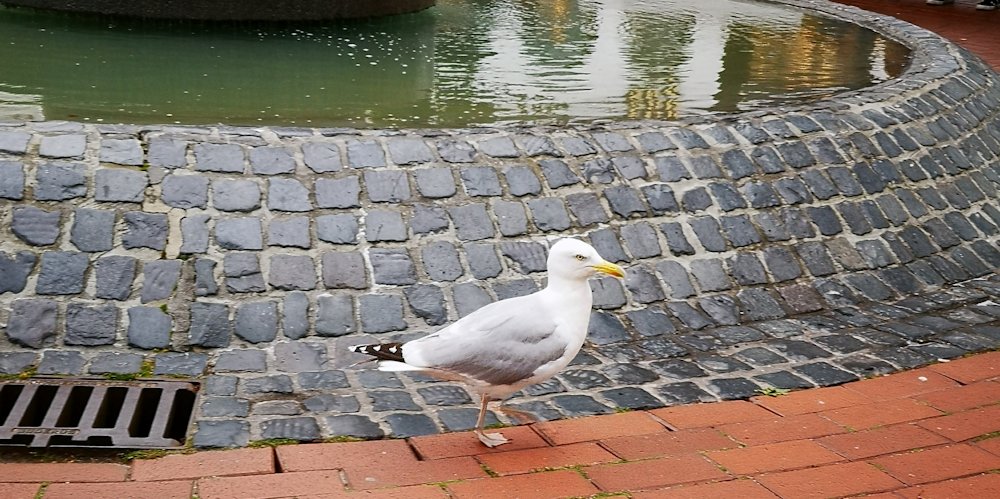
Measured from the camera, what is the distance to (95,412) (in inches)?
140

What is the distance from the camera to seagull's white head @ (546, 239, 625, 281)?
10.9 feet

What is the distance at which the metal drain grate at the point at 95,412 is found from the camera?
11.1 ft

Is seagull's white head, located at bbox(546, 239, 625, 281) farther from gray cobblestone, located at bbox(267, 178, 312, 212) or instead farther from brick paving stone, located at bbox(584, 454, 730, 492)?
gray cobblestone, located at bbox(267, 178, 312, 212)

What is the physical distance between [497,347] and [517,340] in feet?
0.22

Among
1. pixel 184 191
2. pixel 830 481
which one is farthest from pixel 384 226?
pixel 830 481

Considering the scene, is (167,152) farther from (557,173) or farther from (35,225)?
(557,173)

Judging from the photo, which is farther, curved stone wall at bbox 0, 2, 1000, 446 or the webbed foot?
curved stone wall at bbox 0, 2, 1000, 446

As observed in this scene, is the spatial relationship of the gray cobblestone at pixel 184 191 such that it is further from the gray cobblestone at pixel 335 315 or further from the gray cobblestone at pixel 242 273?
the gray cobblestone at pixel 335 315

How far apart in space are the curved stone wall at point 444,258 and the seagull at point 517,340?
15.6 inches

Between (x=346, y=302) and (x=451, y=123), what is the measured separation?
1300 millimetres

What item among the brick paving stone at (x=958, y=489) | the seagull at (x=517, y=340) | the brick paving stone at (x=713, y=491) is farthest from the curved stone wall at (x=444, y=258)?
the brick paving stone at (x=958, y=489)

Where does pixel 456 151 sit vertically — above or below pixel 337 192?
above

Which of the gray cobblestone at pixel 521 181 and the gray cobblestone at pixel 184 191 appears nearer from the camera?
the gray cobblestone at pixel 184 191

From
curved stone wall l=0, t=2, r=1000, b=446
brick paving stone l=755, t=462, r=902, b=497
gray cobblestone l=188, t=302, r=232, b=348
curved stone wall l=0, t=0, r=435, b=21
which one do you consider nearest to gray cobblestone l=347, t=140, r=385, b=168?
curved stone wall l=0, t=2, r=1000, b=446
